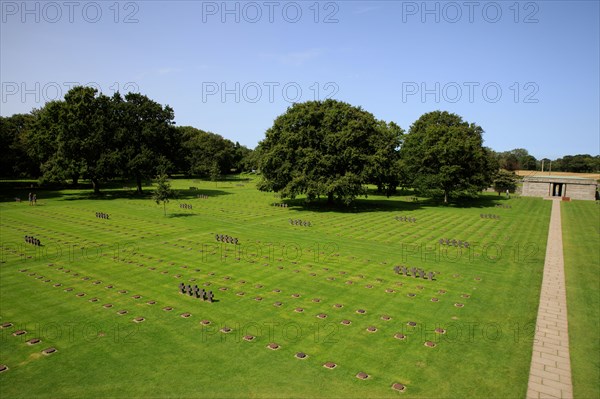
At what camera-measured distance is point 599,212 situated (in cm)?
5959

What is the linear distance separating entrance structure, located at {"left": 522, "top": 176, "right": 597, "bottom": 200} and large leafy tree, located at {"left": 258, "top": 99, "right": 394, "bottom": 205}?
4943cm

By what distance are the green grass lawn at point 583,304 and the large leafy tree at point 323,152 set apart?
82.1ft

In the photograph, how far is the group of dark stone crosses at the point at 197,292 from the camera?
20172 millimetres

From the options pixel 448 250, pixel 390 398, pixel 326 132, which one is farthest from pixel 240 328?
pixel 326 132

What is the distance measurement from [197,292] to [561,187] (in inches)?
3506

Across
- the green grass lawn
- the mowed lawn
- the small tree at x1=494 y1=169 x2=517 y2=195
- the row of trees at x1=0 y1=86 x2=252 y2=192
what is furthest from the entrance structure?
the row of trees at x1=0 y1=86 x2=252 y2=192

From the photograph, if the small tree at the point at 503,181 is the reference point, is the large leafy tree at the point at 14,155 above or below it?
above

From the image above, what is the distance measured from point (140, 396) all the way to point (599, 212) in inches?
2802

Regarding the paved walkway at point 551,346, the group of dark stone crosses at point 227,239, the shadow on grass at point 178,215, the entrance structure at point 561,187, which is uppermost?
the entrance structure at point 561,187

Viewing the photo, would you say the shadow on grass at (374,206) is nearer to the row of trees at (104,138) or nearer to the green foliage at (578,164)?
the row of trees at (104,138)

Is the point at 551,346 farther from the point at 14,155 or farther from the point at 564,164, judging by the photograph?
the point at 564,164

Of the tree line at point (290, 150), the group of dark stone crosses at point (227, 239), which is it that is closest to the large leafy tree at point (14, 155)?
the tree line at point (290, 150)

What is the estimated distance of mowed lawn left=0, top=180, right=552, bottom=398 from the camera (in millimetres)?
13117

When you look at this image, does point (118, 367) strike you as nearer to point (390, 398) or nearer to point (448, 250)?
point (390, 398)
